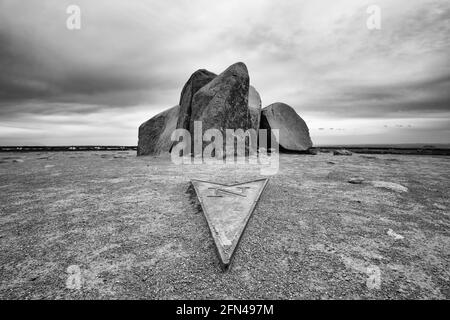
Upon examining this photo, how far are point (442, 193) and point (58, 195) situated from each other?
7.85 m

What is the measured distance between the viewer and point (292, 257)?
2.35 metres

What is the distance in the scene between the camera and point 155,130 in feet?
50.2

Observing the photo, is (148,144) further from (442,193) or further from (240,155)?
(442,193)

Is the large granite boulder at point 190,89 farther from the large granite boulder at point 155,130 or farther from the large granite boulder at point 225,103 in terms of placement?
the large granite boulder at point 155,130

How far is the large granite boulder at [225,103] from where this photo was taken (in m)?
10.7

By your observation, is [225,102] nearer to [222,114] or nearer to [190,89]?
[222,114]

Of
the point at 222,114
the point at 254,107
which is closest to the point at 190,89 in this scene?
the point at 222,114

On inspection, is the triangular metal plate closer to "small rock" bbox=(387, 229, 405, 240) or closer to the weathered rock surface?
"small rock" bbox=(387, 229, 405, 240)

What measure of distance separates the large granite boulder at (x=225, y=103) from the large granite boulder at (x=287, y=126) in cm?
342

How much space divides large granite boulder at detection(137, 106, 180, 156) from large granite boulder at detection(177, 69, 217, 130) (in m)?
1.44

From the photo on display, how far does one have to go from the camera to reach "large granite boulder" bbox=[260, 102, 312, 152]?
48.7 ft

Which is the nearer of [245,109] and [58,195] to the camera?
[58,195]
